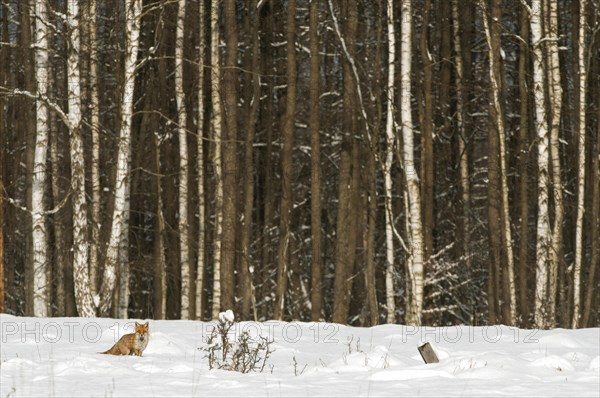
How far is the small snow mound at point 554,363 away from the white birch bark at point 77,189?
26.6 ft

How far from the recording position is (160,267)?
2125 centimetres

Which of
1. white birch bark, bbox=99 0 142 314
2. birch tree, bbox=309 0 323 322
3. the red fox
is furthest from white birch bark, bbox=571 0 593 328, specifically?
the red fox

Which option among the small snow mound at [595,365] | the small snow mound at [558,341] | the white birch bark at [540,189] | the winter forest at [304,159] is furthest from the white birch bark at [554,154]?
the small snow mound at [595,365]

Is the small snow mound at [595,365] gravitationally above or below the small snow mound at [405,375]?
below

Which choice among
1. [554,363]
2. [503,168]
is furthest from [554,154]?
[554,363]

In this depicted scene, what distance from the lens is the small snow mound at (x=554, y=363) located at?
27.9 ft

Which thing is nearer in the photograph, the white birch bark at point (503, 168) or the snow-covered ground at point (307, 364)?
the snow-covered ground at point (307, 364)

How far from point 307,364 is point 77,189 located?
6.84 metres

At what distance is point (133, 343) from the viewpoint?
30.7 feet

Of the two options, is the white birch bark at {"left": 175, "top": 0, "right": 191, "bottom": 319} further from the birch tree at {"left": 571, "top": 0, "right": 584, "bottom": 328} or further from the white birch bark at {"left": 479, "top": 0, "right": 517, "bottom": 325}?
the birch tree at {"left": 571, "top": 0, "right": 584, "bottom": 328}

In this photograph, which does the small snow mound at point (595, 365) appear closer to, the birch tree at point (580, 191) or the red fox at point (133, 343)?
the red fox at point (133, 343)

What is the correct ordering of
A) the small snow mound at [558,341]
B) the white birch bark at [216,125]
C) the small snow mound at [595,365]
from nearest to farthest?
the small snow mound at [595,365] < the small snow mound at [558,341] < the white birch bark at [216,125]

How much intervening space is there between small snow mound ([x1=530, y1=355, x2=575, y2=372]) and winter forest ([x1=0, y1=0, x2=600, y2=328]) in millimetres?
6638

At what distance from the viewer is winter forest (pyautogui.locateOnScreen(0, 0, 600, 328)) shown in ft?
51.4
